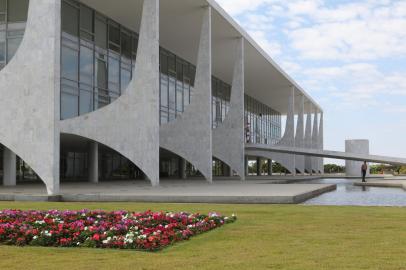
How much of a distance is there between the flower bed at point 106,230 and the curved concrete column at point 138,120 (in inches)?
557

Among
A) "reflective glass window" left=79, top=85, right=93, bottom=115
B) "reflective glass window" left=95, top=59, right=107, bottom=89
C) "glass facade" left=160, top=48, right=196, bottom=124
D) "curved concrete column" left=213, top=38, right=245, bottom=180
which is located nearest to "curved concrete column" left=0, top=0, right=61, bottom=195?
"reflective glass window" left=79, top=85, right=93, bottom=115

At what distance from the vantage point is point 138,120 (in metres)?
24.3

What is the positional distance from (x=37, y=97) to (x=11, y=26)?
704 centimetres

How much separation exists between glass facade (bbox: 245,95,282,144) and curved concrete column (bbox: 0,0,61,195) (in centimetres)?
3675

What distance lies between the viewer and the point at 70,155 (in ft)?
110

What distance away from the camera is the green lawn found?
5.64 meters

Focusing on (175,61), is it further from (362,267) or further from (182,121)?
(362,267)

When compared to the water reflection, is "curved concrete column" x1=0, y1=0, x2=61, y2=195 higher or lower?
higher

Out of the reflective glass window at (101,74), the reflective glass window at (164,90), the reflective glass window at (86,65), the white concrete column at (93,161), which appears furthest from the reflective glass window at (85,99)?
the reflective glass window at (164,90)

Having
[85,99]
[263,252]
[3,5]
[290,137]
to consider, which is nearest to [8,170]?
[85,99]

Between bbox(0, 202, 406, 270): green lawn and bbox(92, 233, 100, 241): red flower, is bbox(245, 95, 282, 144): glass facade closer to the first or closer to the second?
bbox(0, 202, 406, 270): green lawn

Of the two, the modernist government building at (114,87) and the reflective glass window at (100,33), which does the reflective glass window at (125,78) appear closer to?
the modernist government building at (114,87)

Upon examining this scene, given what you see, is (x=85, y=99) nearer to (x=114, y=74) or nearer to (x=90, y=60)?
(x=90, y=60)

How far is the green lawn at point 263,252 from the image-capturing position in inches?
222
